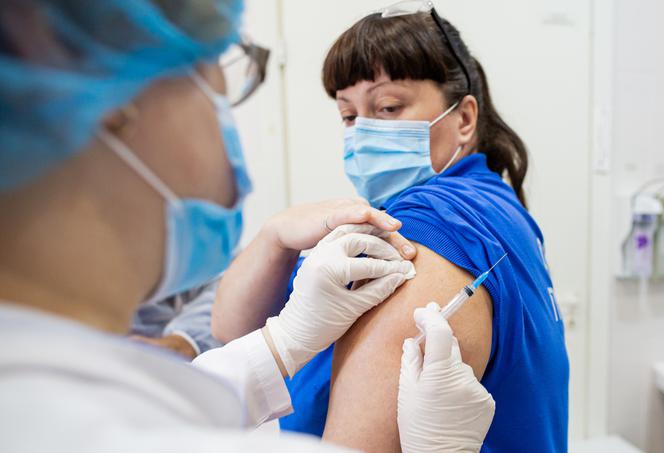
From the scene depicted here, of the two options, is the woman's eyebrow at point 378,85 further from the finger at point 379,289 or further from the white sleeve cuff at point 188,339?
the white sleeve cuff at point 188,339

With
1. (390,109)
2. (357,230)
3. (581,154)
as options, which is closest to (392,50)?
(390,109)

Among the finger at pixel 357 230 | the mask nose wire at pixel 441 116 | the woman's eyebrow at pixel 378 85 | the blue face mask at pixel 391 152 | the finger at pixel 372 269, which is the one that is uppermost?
the woman's eyebrow at pixel 378 85

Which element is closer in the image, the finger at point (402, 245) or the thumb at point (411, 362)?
the thumb at point (411, 362)

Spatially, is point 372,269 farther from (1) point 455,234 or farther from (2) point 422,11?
(2) point 422,11

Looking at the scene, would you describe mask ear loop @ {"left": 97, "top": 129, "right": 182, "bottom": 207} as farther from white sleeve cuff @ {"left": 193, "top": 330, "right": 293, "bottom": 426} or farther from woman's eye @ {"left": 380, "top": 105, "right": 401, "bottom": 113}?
woman's eye @ {"left": 380, "top": 105, "right": 401, "bottom": 113}

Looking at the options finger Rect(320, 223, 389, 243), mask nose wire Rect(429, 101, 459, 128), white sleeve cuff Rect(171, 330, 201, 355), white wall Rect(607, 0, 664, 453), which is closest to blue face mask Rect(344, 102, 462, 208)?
mask nose wire Rect(429, 101, 459, 128)

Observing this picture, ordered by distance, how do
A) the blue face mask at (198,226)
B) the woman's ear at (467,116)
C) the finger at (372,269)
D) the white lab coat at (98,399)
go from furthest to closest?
1. the woman's ear at (467,116)
2. the finger at (372,269)
3. the blue face mask at (198,226)
4. the white lab coat at (98,399)

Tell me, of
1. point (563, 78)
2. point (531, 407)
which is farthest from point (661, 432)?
point (531, 407)

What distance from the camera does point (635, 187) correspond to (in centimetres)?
212

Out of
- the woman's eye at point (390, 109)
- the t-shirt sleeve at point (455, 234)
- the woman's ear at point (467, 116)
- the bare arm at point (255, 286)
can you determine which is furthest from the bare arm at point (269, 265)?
the woman's ear at point (467, 116)

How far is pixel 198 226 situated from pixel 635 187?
220 centimetres

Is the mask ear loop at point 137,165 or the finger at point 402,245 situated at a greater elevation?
the mask ear loop at point 137,165

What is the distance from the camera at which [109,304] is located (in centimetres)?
46

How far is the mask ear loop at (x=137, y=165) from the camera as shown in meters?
0.42
